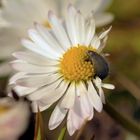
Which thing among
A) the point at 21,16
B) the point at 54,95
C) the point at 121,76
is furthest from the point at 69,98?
the point at 121,76

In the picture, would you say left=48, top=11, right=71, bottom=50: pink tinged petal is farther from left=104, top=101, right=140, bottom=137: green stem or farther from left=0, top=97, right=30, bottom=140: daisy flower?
left=0, top=97, right=30, bottom=140: daisy flower

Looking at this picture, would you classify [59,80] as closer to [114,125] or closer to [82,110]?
[82,110]

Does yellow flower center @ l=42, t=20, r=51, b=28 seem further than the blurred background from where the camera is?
No

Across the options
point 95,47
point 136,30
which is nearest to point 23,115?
point 95,47

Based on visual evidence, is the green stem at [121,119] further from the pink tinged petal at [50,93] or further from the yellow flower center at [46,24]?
the yellow flower center at [46,24]

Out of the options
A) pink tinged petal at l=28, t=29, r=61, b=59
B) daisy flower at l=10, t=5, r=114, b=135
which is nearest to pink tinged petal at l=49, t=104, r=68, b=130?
daisy flower at l=10, t=5, r=114, b=135

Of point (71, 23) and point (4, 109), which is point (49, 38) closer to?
point (71, 23)
